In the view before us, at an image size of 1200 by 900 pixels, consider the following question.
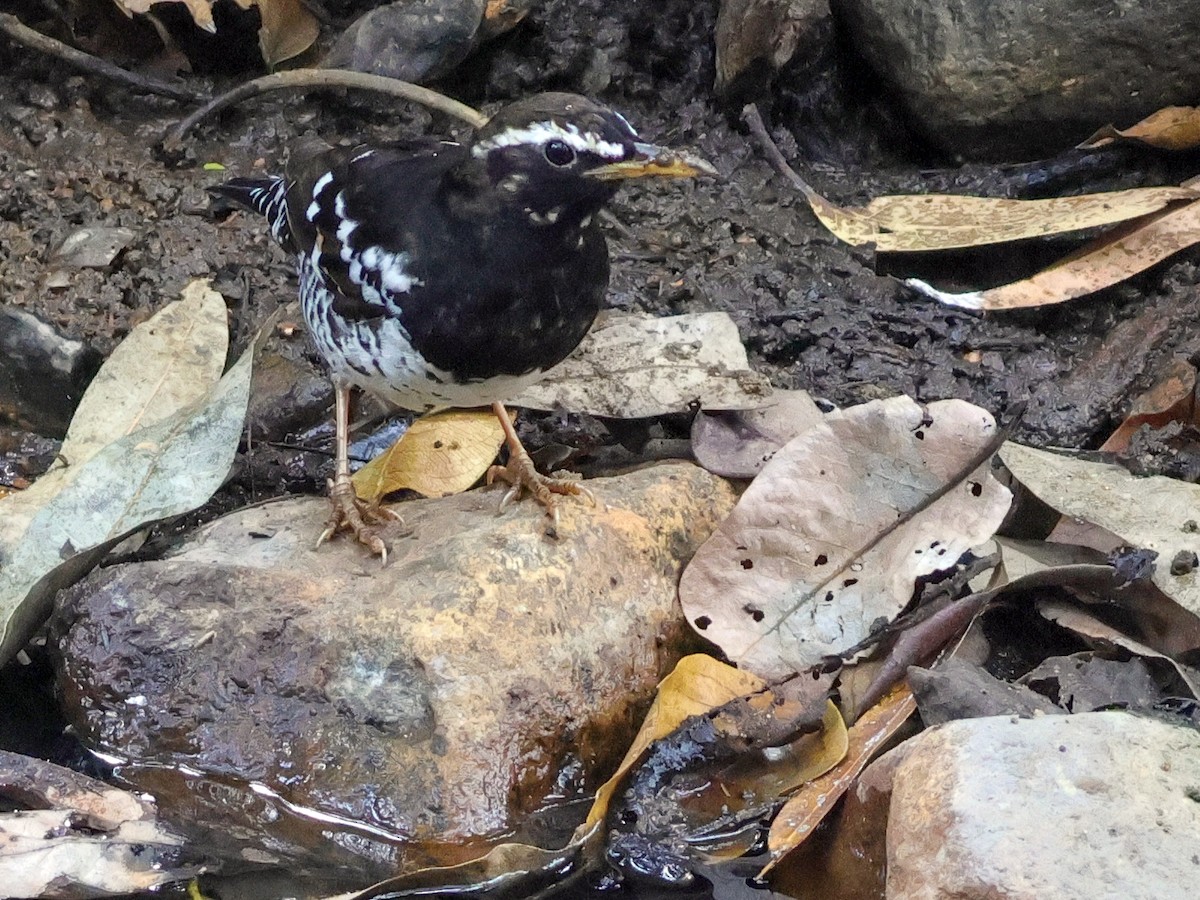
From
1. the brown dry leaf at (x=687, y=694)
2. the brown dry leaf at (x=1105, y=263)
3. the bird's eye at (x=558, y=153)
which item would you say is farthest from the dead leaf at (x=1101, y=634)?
the bird's eye at (x=558, y=153)

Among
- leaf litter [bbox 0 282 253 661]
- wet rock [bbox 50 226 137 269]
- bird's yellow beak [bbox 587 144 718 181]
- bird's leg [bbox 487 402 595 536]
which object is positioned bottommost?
bird's leg [bbox 487 402 595 536]

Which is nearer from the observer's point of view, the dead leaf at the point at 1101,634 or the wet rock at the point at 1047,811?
the wet rock at the point at 1047,811

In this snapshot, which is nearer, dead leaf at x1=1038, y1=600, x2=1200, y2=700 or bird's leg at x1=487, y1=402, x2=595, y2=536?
dead leaf at x1=1038, y1=600, x2=1200, y2=700

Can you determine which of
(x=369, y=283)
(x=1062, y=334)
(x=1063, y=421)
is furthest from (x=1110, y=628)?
(x=369, y=283)

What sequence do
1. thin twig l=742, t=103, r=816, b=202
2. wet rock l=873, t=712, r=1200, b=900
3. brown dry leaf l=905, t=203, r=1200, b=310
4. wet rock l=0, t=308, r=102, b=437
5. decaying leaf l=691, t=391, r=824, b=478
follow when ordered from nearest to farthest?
1. wet rock l=873, t=712, r=1200, b=900
2. decaying leaf l=691, t=391, r=824, b=478
3. wet rock l=0, t=308, r=102, b=437
4. brown dry leaf l=905, t=203, r=1200, b=310
5. thin twig l=742, t=103, r=816, b=202

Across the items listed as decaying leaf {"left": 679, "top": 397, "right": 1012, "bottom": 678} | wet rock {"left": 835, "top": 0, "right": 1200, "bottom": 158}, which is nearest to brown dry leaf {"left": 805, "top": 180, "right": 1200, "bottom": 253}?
wet rock {"left": 835, "top": 0, "right": 1200, "bottom": 158}

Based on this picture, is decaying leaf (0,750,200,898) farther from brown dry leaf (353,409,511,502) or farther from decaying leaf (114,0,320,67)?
decaying leaf (114,0,320,67)

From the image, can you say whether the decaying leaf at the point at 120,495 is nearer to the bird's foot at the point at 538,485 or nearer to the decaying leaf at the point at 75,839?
the decaying leaf at the point at 75,839

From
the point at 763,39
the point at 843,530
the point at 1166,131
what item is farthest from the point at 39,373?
the point at 1166,131
